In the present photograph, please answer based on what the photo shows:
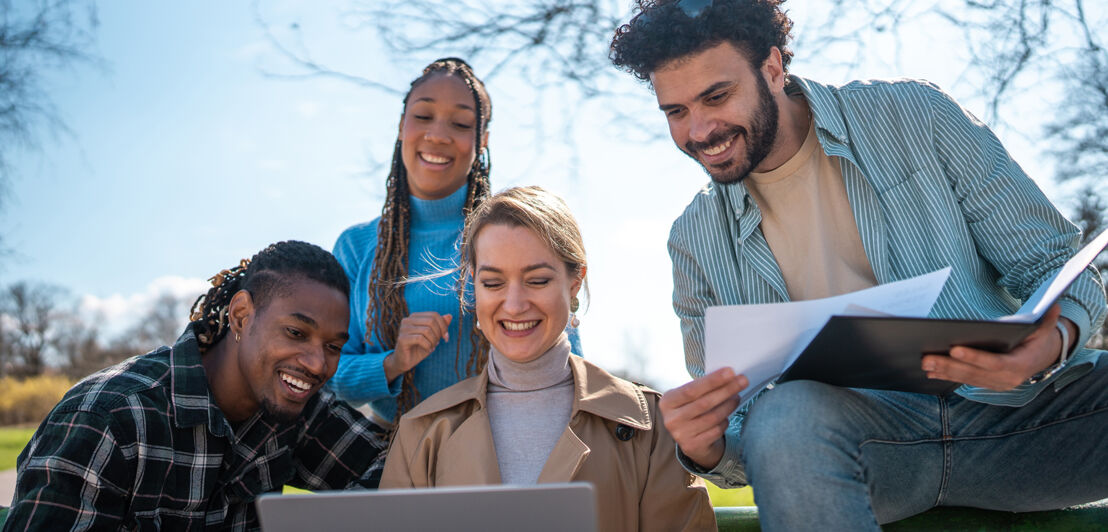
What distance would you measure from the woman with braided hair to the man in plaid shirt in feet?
0.71

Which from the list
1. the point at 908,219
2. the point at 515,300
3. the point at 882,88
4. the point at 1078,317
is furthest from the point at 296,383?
the point at 1078,317

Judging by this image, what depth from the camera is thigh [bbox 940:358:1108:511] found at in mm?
2051

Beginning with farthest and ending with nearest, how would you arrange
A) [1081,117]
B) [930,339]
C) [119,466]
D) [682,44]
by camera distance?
[1081,117] < [682,44] < [119,466] < [930,339]

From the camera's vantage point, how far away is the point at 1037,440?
2076 mm

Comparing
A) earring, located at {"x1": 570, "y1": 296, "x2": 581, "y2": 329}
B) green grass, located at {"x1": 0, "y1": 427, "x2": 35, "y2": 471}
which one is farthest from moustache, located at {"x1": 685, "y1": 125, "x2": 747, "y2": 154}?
green grass, located at {"x1": 0, "y1": 427, "x2": 35, "y2": 471}

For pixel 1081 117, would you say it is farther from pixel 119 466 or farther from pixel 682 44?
pixel 119 466

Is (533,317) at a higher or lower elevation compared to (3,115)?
lower

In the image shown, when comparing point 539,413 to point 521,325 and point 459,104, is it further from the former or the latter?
Result: point 459,104

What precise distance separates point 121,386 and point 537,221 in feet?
4.31

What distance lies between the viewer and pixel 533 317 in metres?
2.53

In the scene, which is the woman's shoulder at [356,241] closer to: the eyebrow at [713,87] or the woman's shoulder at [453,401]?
the woman's shoulder at [453,401]

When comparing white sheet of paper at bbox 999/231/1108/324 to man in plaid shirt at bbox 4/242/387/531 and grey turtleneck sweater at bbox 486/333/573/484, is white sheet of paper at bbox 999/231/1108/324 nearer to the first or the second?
Answer: grey turtleneck sweater at bbox 486/333/573/484

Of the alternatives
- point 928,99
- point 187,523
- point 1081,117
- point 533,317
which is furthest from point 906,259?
point 1081,117

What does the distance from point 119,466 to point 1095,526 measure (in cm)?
274
